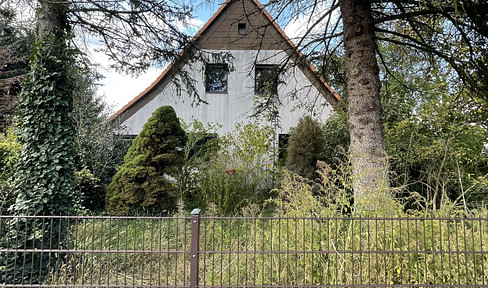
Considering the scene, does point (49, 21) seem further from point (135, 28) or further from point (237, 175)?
point (237, 175)

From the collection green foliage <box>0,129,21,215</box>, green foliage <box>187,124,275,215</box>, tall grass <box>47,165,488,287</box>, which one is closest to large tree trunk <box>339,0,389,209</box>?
tall grass <box>47,165,488,287</box>

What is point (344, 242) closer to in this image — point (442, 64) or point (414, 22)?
point (414, 22)

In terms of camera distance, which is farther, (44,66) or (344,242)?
(44,66)

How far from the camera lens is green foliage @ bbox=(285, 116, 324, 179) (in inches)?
262

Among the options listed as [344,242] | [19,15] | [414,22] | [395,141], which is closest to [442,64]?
[414,22]

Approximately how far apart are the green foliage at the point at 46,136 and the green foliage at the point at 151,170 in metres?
2.02

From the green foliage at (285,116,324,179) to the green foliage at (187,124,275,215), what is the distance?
2.72 feet

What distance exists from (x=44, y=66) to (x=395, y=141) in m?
6.30

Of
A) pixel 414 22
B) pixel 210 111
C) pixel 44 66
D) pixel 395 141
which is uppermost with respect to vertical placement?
pixel 414 22

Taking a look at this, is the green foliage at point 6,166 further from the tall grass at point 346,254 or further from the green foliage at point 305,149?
the green foliage at point 305,149

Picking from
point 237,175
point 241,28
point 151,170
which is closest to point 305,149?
point 237,175

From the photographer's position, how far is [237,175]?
6.54m

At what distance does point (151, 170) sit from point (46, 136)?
2.37 m

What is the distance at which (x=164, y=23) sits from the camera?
5105 mm
